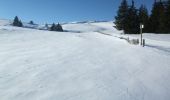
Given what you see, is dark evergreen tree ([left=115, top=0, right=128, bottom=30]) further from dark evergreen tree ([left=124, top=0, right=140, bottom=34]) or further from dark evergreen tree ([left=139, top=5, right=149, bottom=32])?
dark evergreen tree ([left=139, top=5, right=149, bottom=32])

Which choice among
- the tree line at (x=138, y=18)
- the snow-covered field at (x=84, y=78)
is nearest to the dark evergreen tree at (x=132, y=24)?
the tree line at (x=138, y=18)

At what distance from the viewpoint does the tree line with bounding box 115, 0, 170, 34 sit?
6044 cm

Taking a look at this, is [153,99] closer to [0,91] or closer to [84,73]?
[84,73]

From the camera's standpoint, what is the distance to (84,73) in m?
15.3

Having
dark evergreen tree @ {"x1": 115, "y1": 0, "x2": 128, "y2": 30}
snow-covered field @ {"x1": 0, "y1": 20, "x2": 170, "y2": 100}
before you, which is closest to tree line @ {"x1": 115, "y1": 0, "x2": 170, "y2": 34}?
dark evergreen tree @ {"x1": 115, "y1": 0, "x2": 128, "y2": 30}

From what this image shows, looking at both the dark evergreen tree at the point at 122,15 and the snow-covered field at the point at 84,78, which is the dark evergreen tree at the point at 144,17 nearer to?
the dark evergreen tree at the point at 122,15

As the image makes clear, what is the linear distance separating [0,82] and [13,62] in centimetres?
487

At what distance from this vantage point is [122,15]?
6444 centimetres

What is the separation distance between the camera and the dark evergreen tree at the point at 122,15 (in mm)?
63969

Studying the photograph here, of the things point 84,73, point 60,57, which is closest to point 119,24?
point 60,57

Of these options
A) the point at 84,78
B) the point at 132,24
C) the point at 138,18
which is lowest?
the point at 84,78

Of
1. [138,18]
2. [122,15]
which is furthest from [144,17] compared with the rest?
[122,15]

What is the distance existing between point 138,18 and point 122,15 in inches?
165

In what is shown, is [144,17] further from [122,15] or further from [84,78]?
[84,78]
